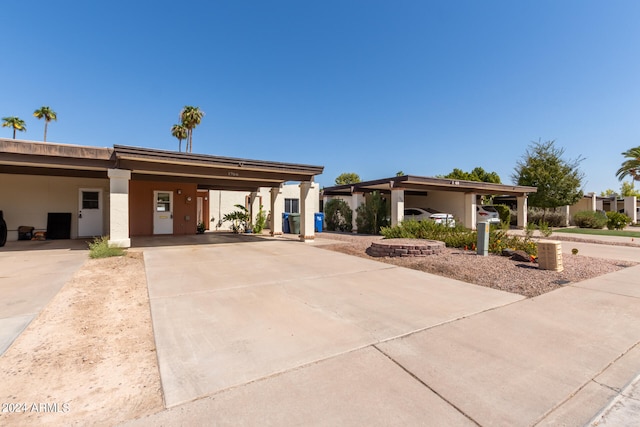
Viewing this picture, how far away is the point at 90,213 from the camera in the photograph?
Answer: 13.0 metres

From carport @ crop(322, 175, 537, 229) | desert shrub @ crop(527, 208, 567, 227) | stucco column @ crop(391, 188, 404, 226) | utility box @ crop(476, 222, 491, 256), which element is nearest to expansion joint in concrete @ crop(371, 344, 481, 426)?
utility box @ crop(476, 222, 491, 256)

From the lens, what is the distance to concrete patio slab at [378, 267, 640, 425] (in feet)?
7.43

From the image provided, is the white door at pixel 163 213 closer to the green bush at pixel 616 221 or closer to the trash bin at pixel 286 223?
the trash bin at pixel 286 223

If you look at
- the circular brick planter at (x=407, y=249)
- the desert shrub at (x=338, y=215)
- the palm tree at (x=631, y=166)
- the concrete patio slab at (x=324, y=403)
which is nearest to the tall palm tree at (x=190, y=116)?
the desert shrub at (x=338, y=215)

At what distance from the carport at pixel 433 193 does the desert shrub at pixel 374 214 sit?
25.6 inches

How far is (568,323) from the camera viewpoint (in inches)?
148

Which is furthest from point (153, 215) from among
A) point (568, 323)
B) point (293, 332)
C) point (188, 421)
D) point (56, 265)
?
point (568, 323)

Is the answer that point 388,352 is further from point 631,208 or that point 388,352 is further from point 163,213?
point 631,208

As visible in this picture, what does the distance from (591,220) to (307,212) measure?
20.2m

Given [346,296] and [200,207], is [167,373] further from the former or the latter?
[200,207]

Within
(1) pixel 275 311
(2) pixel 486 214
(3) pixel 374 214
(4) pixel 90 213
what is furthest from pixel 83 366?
(2) pixel 486 214

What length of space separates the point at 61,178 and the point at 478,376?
15874 mm

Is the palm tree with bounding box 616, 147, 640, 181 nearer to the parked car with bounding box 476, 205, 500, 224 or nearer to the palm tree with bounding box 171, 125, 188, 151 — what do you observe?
the parked car with bounding box 476, 205, 500, 224

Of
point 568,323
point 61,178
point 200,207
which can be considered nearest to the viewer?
point 568,323
